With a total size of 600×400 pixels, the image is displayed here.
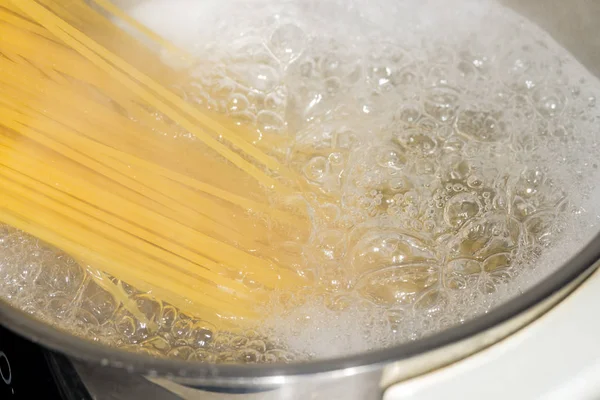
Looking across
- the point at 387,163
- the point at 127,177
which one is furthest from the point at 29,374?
the point at 387,163

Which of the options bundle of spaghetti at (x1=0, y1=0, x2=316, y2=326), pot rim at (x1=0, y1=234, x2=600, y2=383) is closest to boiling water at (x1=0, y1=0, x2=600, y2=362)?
bundle of spaghetti at (x1=0, y1=0, x2=316, y2=326)

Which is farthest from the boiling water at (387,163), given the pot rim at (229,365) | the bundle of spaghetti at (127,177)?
the pot rim at (229,365)

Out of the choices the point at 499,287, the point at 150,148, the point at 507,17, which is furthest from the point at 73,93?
the point at 507,17

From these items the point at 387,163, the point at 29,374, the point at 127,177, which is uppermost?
the point at 387,163

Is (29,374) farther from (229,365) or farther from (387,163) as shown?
(387,163)

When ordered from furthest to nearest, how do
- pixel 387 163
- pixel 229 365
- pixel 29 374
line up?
pixel 387 163
pixel 29 374
pixel 229 365

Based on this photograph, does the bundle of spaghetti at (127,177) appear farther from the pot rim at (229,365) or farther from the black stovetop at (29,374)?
the pot rim at (229,365)
